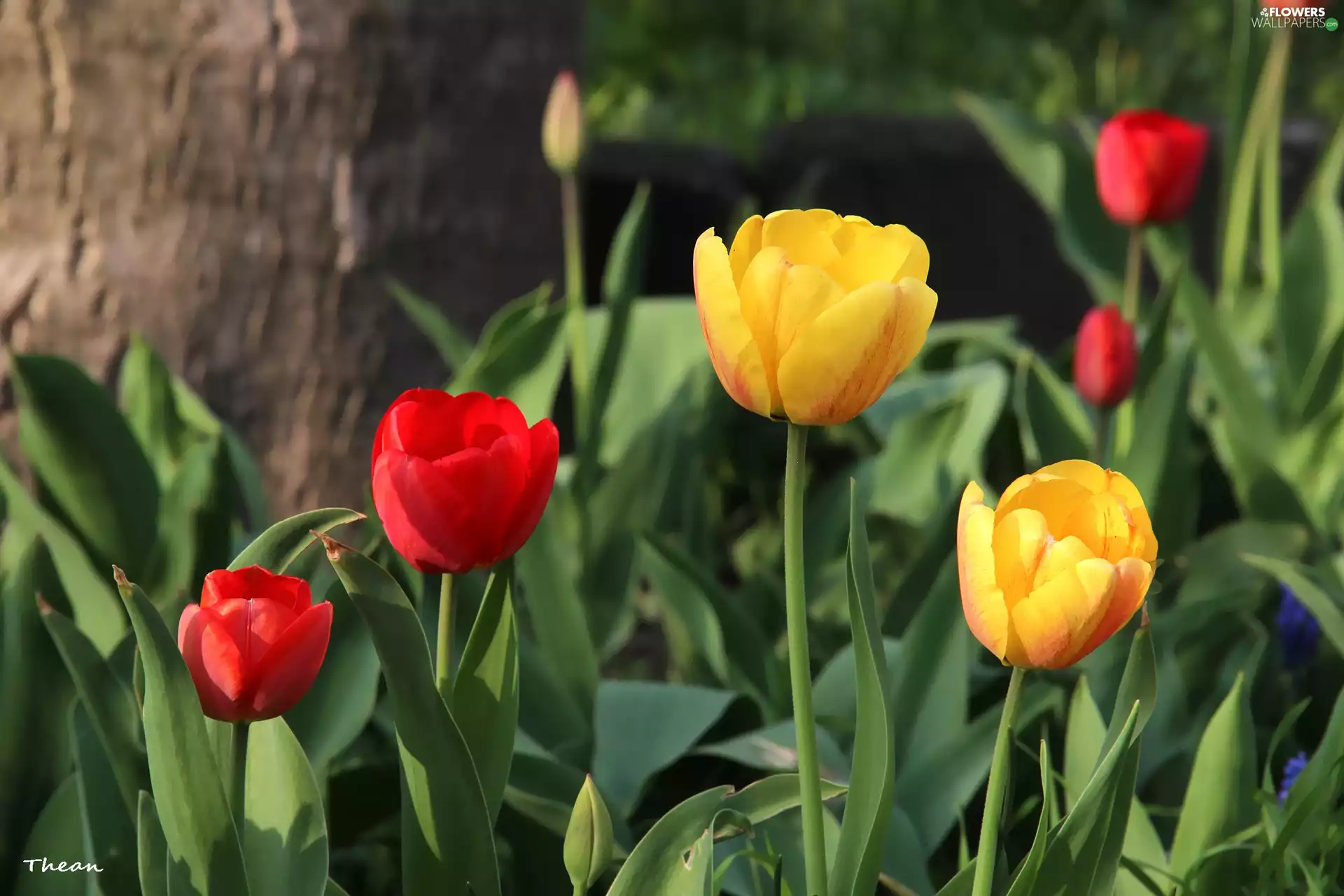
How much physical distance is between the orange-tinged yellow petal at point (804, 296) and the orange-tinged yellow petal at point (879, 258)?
4 cm

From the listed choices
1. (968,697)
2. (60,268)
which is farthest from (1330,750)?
(60,268)

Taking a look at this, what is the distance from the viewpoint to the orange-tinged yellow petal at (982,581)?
605 mm

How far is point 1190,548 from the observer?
138cm

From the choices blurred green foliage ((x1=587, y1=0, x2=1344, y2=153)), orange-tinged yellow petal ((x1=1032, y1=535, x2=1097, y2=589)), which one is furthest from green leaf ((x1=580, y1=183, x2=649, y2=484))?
blurred green foliage ((x1=587, y1=0, x2=1344, y2=153))

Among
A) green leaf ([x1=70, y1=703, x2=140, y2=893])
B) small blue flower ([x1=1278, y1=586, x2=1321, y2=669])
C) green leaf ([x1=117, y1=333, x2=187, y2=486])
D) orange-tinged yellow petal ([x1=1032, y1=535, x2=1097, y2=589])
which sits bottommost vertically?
small blue flower ([x1=1278, y1=586, x2=1321, y2=669])

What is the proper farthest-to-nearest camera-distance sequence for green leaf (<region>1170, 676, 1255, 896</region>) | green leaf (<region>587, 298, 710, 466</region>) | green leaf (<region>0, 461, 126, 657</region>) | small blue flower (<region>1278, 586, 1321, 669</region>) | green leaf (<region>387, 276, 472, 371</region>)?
green leaf (<region>587, 298, 710, 466</region>)
green leaf (<region>387, 276, 472, 371</region>)
small blue flower (<region>1278, 586, 1321, 669</region>)
green leaf (<region>0, 461, 126, 657</region>)
green leaf (<region>1170, 676, 1255, 896</region>)

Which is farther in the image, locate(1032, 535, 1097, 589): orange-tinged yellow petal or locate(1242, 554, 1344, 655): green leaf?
locate(1242, 554, 1344, 655): green leaf

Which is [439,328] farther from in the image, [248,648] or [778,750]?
[248,648]

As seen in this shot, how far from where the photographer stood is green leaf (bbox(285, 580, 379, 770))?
1.00m

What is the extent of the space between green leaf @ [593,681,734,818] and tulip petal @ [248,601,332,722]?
0.40 m

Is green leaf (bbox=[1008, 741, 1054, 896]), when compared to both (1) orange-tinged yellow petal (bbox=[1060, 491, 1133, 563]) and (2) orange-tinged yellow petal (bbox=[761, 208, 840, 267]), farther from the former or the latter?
(2) orange-tinged yellow petal (bbox=[761, 208, 840, 267])

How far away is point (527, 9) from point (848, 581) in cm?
122

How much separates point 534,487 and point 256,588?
14cm

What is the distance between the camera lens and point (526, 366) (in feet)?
4.49
